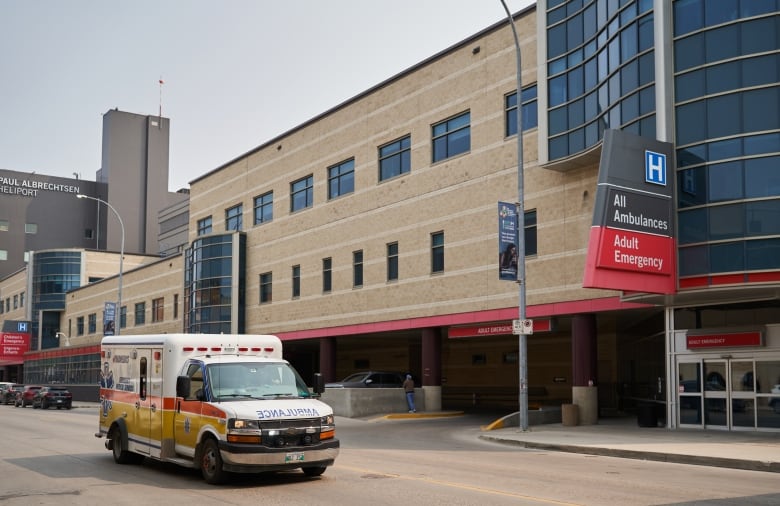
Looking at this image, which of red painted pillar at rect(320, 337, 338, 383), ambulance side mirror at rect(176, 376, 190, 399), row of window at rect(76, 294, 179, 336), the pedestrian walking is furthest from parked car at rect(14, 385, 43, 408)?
ambulance side mirror at rect(176, 376, 190, 399)

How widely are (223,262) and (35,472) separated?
37364mm

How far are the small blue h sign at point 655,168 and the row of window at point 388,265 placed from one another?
5.79 metres

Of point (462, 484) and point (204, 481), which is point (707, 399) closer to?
point (462, 484)

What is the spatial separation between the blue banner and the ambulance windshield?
41.6ft

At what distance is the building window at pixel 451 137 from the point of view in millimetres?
35906

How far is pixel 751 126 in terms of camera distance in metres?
23.3

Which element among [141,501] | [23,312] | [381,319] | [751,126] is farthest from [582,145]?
[23,312]

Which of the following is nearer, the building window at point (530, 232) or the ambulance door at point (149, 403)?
the ambulance door at point (149, 403)

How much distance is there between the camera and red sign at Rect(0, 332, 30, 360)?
88.9 meters

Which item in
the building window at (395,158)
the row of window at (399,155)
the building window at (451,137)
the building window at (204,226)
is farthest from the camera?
the building window at (204,226)

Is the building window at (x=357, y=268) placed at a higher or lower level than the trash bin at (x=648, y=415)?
higher

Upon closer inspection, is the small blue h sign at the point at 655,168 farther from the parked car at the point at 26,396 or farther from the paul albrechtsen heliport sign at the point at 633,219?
the parked car at the point at 26,396

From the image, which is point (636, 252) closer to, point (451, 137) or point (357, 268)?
point (451, 137)

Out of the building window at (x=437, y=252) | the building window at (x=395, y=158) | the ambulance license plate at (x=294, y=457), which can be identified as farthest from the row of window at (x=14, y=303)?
the ambulance license plate at (x=294, y=457)
